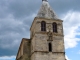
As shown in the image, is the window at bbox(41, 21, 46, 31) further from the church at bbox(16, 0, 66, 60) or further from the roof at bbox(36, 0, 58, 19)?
the roof at bbox(36, 0, 58, 19)

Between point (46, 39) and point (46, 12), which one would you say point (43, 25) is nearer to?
point (46, 39)

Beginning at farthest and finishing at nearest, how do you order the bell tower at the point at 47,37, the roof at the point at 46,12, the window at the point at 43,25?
the roof at the point at 46,12 < the window at the point at 43,25 < the bell tower at the point at 47,37

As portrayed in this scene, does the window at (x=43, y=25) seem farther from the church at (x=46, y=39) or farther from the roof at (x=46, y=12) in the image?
the roof at (x=46, y=12)

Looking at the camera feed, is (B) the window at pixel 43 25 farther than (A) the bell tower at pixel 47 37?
Yes

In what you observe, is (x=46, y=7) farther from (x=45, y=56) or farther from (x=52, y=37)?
(x=45, y=56)

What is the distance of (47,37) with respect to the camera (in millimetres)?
28281

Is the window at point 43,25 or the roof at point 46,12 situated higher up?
the roof at point 46,12

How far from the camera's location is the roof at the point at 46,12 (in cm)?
2986

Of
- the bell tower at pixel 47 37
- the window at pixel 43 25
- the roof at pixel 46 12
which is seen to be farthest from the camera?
the roof at pixel 46 12

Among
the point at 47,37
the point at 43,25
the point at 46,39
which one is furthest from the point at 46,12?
the point at 46,39

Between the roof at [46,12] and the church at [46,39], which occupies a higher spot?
the roof at [46,12]

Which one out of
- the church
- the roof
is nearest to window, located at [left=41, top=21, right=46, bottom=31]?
the church

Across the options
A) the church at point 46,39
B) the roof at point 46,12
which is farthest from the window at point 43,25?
the roof at point 46,12

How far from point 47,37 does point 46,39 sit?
0.43 meters
